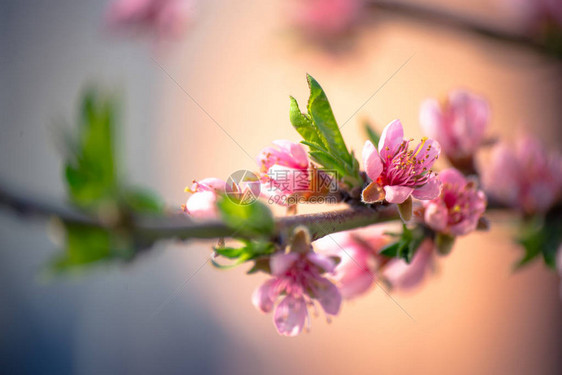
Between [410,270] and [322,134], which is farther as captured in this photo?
[410,270]

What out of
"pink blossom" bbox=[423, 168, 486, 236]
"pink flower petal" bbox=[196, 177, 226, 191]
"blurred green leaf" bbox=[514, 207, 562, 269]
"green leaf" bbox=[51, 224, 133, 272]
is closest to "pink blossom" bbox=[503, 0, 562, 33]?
"blurred green leaf" bbox=[514, 207, 562, 269]

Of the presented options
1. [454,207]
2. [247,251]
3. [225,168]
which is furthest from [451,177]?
[225,168]

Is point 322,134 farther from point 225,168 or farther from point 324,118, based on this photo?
point 225,168

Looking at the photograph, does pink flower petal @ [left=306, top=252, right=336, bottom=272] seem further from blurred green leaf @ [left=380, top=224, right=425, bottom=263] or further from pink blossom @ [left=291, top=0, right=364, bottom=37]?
pink blossom @ [left=291, top=0, right=364, bottom=37]

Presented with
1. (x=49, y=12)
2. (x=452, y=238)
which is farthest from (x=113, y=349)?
(x=452, y=238)

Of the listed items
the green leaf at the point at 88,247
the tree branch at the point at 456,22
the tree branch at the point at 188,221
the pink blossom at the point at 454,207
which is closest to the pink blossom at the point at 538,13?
the tree branch at the point at 456,22
